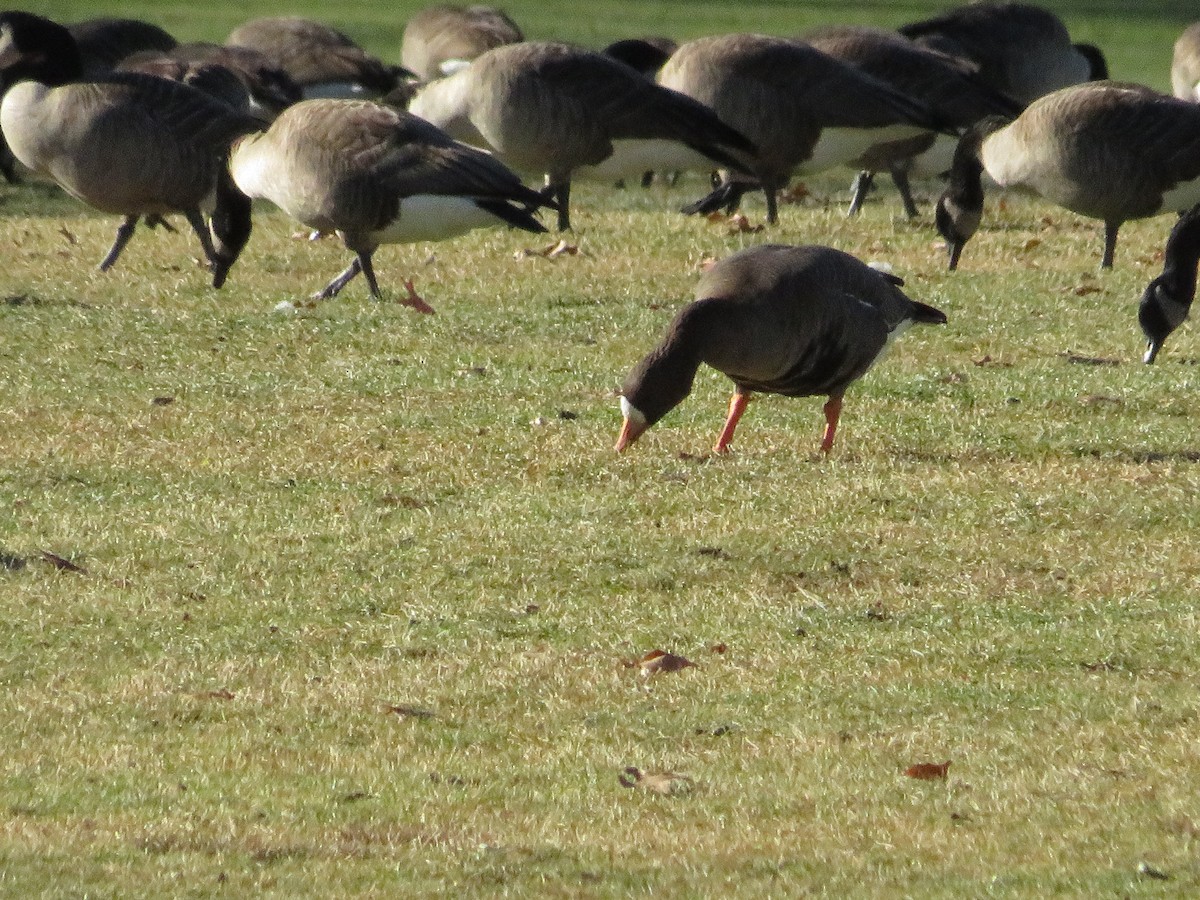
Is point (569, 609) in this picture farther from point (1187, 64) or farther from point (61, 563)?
point (1187, 64)

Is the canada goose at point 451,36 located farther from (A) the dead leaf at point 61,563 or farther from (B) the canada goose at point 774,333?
(A) the dead leaf at point 61,563

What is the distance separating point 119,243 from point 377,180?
101 inches

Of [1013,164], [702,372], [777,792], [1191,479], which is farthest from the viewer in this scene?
[1013,164]

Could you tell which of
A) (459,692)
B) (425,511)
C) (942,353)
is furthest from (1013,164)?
(459,692)

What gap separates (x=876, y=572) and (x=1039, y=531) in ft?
2.79

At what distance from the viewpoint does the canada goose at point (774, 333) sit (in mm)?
8164

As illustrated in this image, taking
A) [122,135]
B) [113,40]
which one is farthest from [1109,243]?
[113,40]

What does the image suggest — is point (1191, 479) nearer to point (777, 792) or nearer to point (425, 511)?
point (425, 511)

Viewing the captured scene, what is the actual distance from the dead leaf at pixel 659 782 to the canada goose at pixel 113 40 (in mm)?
16172

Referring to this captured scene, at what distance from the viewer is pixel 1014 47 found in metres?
20.2

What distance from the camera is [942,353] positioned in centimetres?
1120

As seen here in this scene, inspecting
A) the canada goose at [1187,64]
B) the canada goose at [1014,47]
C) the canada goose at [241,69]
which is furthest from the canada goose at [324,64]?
the canada goose at [1187,64]

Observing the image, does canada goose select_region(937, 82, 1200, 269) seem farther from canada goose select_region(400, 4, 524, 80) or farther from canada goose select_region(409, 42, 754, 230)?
canada goose select_region(400, 4, 524, 80)

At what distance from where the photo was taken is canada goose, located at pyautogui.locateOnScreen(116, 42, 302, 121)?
55.3 feet
